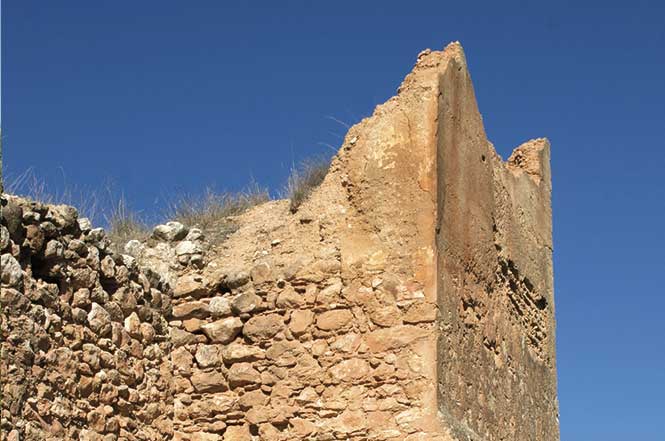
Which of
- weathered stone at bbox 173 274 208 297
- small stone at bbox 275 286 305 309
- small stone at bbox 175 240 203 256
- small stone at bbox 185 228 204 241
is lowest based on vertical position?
small stone at bbox 275 286 305 309

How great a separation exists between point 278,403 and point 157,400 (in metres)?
0.84

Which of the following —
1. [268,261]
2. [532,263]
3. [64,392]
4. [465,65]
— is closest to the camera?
[64,392]

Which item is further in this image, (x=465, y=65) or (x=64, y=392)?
(x=465, y=65)

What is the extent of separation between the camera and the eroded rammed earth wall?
709 cm

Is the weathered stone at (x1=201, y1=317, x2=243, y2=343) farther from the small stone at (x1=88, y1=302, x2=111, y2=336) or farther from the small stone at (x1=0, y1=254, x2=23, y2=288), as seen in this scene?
the small stone at (x1=0, y1=254, x2=23, y2=288)

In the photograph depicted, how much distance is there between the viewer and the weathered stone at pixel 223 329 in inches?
305

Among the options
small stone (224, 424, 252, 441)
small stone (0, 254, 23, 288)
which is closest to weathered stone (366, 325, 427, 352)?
small stone (224, 424, 252, 441)

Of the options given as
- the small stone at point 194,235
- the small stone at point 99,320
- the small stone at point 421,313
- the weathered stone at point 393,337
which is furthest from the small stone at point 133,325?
the small stone at point 421,313

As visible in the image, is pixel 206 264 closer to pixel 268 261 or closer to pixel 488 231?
pixel 268 261

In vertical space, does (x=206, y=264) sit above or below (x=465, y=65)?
below

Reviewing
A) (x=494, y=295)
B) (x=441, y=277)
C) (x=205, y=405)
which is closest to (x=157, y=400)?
(x=205, y=405)

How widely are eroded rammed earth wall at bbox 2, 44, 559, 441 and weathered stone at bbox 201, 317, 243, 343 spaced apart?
1cm

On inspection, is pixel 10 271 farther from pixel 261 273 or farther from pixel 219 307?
pixel 261 273

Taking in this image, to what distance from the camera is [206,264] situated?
8.23 metres
